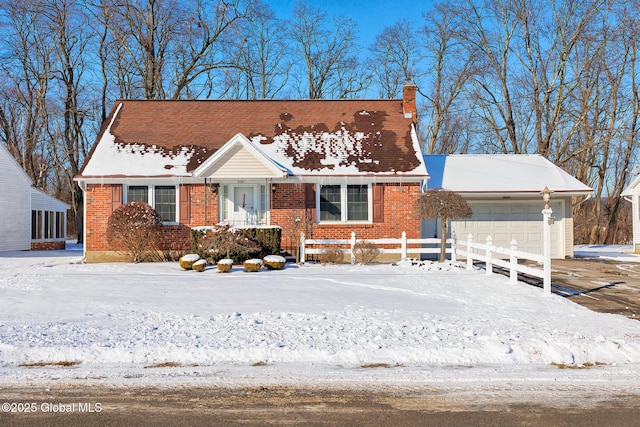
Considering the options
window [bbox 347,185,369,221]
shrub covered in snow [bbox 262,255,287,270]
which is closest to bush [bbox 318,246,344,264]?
shrub covered in snow [bbox 262,255,287,270]

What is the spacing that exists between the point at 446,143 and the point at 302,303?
39.5m

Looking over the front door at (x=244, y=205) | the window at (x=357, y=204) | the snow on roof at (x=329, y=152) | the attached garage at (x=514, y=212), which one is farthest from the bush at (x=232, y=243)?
the attached garage at (x=514, y=212)

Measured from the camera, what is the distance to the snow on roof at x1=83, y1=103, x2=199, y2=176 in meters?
18.5

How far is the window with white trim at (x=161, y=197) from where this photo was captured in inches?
737

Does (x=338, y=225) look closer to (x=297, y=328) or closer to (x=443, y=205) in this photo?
(x=443, y=205)

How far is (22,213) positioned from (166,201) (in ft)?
43.2

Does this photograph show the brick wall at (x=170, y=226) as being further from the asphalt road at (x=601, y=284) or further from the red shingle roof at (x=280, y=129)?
the asphalt road at (x=601, y=284)

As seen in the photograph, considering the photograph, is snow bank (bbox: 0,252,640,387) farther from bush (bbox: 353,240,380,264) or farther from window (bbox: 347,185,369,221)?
window (bbox: 347,185,369,221)

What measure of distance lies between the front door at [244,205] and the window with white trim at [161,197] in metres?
2.12

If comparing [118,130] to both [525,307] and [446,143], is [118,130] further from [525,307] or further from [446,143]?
[446,143]

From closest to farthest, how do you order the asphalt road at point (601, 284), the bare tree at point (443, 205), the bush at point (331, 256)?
the asphalt road at point (601, 284) → the bare tree at point (443, 205) → the bush at point (331, 256)

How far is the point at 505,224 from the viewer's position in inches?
830

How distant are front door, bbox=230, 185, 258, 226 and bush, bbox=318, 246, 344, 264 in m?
3.18

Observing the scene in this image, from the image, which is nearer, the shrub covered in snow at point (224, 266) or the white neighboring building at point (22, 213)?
the shrub covered in snow at point (224, 266)
